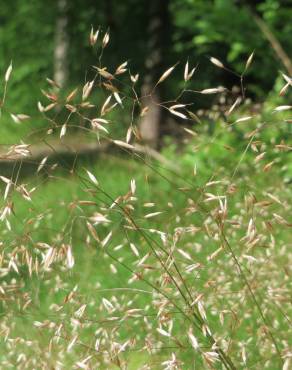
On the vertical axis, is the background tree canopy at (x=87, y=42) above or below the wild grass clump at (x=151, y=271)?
below

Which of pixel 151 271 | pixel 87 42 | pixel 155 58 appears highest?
pixel 151 271

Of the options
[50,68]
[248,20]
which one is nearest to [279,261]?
[248,20]

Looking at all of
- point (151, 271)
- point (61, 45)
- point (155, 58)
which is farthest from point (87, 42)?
point (151, 271)

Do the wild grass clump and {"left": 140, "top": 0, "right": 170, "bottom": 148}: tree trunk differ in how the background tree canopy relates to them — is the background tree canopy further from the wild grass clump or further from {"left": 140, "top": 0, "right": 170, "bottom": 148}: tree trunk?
the wild grass clump

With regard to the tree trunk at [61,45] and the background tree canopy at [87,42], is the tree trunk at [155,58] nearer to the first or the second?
the background tree canopy at [87,42]

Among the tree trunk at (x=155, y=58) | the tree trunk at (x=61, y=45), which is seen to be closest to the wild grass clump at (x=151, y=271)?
the tree trunk at (x=155, y=58)

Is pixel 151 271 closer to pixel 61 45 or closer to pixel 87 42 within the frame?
pixel 87 42

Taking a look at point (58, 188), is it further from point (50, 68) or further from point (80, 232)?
point (50, 68)
